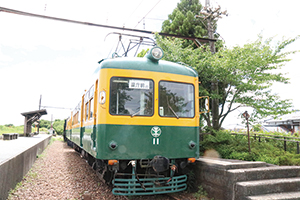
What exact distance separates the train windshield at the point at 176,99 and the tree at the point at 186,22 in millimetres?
11192

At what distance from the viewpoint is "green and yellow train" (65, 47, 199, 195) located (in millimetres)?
5020

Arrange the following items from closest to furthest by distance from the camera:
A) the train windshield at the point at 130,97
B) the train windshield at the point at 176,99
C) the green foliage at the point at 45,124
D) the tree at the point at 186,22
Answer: the train windshield at the point at 130,97
the train windshield at the point at 176,99
the tree at the point at 186,22
the green foliage at the point at 45,124

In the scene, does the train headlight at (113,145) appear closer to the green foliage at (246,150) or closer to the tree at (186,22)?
the green foliage at (246,150)

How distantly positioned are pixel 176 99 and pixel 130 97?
3.52 ft

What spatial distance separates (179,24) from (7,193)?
1580 centimetres

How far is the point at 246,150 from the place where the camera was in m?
8.23

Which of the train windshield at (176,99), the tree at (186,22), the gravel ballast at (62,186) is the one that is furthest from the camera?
the tree at (186,22)

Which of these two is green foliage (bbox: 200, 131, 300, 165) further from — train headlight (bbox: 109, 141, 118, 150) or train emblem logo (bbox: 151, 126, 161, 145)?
train headlight (bbox: 109, 141, 118, 150)

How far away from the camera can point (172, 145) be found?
5430 mm

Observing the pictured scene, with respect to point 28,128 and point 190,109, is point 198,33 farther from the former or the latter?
point 28,128

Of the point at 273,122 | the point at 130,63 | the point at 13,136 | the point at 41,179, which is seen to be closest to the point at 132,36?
the point at 130,63

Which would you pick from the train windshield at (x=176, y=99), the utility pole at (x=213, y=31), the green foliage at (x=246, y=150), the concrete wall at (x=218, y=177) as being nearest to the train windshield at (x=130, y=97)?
the train windshield at (x=176, y=99)

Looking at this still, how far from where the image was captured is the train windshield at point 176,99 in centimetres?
546

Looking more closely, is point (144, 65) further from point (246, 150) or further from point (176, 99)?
point (246, 150)
